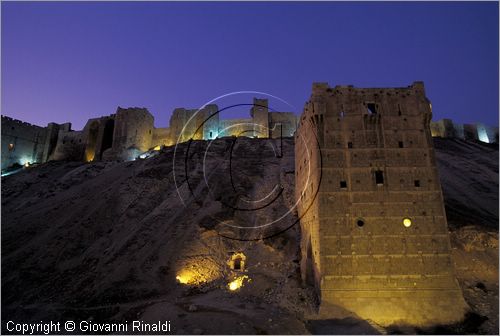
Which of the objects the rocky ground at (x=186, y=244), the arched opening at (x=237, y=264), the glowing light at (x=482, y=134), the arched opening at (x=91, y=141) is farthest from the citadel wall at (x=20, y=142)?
the glowing light at (x=482, y=134)

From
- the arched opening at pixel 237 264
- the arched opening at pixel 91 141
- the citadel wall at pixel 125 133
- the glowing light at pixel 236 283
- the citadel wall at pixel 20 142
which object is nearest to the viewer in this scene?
the glowing light at pixel 236 283

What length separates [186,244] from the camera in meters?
26.8

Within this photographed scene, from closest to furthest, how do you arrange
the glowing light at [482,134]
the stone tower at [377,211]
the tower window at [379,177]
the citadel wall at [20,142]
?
the stone tower at [377,211] < the tower window at [379,177] < the citadel wall at [20,142] < the glowing light at [482,134]

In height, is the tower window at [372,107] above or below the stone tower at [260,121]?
below

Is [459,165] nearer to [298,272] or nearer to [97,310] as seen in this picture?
[298,272]

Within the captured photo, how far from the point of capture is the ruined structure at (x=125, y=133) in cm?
5171

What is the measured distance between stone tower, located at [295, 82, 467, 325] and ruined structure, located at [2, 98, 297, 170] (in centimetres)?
3022

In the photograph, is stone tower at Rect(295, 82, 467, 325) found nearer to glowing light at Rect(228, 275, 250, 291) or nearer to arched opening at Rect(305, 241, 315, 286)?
arched opening at Rect(305, 241, 315, 286)

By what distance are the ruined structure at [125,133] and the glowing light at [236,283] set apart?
104 feet

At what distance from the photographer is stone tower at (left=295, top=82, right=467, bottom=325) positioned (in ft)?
61.6

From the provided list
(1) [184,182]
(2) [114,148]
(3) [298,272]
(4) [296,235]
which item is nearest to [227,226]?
(4) [296,235]

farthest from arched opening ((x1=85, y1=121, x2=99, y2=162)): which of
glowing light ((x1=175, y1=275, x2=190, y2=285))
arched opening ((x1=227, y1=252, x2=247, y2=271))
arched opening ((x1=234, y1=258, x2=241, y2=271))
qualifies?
arched opening ((x1=234, y1=258, x2=241, y2=271))

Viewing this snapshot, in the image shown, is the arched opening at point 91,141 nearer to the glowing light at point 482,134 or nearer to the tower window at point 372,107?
the tower window at point 372,107

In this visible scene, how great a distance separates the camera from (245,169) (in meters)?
38.4
